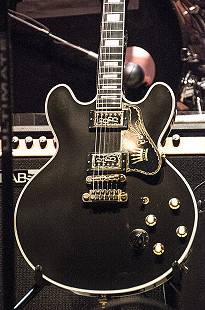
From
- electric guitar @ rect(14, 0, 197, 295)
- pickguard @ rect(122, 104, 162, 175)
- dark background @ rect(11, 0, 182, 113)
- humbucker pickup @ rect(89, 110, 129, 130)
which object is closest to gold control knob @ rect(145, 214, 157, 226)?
electric guitar @ rect(14, 0, 197, 295)

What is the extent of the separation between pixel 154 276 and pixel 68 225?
24 cm

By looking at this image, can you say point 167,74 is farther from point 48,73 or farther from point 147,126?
point 147,126

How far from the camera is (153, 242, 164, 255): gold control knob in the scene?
3.19ft

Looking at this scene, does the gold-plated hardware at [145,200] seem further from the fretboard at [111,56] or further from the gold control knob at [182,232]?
the fretboard at [111,56]

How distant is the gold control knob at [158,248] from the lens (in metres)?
0.97

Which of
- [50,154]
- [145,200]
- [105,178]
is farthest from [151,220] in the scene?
[50,154]

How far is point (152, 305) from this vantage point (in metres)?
0.96

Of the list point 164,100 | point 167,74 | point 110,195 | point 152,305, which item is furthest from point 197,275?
point 167,74

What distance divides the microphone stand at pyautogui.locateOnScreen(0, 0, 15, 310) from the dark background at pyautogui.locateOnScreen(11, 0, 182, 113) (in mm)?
1282

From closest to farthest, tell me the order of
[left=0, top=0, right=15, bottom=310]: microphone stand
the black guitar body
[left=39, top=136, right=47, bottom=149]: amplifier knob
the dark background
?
1. [left=0, top=0, right=15, bottom=310]: microphone stand
2. the black guitar body
3. [left=39, top=136, right=47, bottom=149]: amplifier knob
4. the dark background

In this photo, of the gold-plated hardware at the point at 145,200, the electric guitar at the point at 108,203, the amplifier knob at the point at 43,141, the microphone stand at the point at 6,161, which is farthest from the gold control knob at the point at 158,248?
the amplifier knob at the point at 43,141

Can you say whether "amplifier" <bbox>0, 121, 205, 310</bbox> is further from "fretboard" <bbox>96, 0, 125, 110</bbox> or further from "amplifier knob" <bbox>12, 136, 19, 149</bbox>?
"fretboard" <bbox>96, 0, 125, 110</bbox>

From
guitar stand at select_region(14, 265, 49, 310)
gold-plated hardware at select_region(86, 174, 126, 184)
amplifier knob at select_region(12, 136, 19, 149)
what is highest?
amplifier knob at select_region(12, 136, 19, 149)

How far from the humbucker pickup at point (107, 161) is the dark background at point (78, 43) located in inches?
42.1
